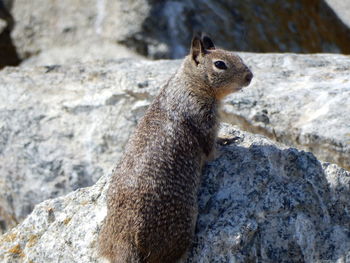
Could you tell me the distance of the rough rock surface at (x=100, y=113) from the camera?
269 inches

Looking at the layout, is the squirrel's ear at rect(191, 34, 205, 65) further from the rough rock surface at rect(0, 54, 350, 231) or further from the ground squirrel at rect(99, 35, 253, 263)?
the rough rock surface at rect(0, 54, 350, 231)

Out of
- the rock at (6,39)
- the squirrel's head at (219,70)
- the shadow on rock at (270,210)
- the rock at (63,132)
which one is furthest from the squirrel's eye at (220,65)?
the rock at (6,39)

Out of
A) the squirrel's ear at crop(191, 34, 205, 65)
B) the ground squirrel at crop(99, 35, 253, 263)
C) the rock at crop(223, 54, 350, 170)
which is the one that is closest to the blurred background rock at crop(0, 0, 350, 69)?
the rock at crop(223, 54, 350, 170)

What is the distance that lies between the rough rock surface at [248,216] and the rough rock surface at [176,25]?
4.96m

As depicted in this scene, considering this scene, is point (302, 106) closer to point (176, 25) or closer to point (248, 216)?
point (248, 216)

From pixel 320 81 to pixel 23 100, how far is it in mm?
3263

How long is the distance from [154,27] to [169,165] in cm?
567

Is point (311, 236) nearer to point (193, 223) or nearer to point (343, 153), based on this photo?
point (193, 223)

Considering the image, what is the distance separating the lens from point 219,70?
229 inches

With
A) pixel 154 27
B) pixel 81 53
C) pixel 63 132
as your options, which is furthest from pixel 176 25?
pixel 63 132

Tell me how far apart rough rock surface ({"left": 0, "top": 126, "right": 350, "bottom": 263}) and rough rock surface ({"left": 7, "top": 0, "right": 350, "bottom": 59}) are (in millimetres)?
4955

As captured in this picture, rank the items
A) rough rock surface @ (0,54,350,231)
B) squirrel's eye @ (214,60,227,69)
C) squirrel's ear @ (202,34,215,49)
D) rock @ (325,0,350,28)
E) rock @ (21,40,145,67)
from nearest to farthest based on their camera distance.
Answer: squirrel's eye @ (214,60,227,69) < squirrel's ear @ (202,34,215,49) < rough rock surface @ (0,54,350,231) < rock @ (21,40,145,67) < rock @ (325,0,350,28)

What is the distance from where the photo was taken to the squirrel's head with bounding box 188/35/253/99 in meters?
5.83

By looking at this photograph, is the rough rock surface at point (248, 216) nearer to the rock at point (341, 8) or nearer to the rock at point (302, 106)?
the rock at point (302, 106)
